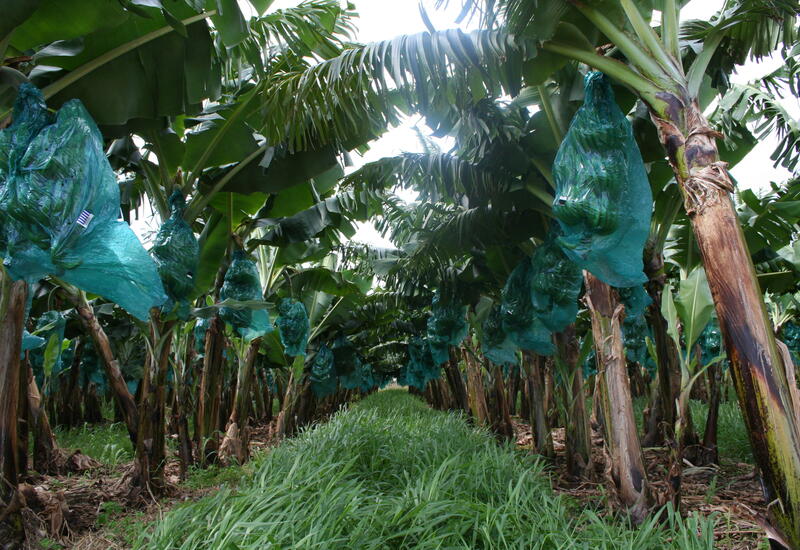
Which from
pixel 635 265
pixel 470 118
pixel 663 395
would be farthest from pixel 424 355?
pixel 635 265

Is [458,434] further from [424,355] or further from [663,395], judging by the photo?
[424,355]

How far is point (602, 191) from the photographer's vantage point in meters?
2.58

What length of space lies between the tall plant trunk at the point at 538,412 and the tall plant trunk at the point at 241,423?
146 inches

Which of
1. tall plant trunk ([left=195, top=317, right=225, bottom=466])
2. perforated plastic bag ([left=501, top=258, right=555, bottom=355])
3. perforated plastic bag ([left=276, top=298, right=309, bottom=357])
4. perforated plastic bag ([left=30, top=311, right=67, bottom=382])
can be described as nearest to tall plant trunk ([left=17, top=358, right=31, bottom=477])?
perforated plastic bag ([left=30, top=311, right=67, bottom=382])

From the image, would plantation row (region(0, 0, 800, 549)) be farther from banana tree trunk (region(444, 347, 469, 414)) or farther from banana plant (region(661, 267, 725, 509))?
banana tree trunk (region(444, 347, 469, 414))

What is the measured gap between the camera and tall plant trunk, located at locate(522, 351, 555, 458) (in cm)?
638

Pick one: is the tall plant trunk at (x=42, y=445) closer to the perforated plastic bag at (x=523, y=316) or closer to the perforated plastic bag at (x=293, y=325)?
the perforated plastic bag at (x=293, y=325)

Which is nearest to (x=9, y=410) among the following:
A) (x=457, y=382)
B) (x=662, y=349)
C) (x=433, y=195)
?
(x=433, y=195)

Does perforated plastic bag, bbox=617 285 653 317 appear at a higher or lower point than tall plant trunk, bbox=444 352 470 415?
higher

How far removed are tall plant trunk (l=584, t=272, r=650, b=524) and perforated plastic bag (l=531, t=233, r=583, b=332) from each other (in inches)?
14.4

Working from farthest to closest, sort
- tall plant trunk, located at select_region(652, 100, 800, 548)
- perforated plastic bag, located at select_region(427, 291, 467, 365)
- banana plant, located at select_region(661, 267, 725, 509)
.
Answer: perforated plastic bag, located at select_region(427, 291, 467, 365) < banana plant, located at select_region(661, 267, 725, 509) < tall plant trunk, located at select_region(652, 100, 800, 548)

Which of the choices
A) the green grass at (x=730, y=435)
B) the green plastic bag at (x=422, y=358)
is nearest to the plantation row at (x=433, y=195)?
the green grass at (x=730, y=435)

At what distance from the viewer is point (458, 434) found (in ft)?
19.5

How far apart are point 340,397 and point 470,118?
16.0m
